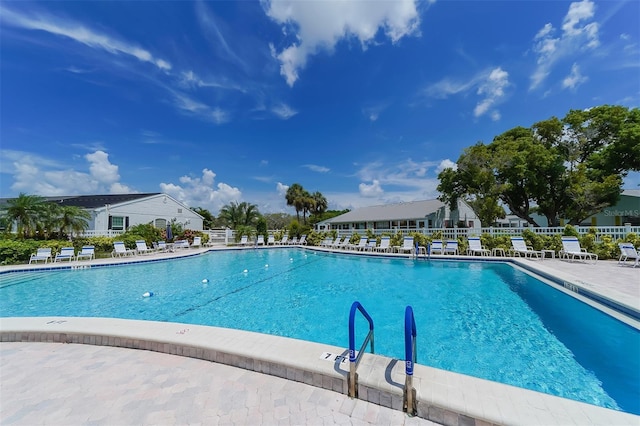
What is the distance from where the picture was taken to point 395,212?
31.5 metres

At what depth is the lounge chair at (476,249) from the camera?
1459 cm

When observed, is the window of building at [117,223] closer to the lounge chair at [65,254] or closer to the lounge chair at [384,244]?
the lounge chair at [65,254]

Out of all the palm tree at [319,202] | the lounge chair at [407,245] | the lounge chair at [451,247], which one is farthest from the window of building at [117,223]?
the lounge chair at [451,247]

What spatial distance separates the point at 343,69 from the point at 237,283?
14188mm

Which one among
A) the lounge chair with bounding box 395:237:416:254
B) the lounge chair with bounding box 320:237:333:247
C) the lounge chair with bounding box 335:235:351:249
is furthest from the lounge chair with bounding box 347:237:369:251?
the lounge chair with bounding box 395:237:416:254

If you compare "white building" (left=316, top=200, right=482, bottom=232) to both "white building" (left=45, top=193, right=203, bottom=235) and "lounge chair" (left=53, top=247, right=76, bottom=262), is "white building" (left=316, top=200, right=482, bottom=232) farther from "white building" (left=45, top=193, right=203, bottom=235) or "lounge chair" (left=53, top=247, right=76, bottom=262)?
"lounge chair" (left=53, top=247, right=76, bottom=262)

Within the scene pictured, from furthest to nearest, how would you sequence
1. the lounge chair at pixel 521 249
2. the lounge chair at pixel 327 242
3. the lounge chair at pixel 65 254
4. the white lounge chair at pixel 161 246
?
the lounge chair at pixel 327 242, the white lounge chair at pixel 161 246, the lounge chair at pixel 65 254, the lounge chair at pixel 521 249

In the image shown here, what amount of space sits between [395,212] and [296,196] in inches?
583

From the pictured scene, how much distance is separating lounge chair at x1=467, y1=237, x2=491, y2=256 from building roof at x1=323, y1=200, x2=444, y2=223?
525 inches

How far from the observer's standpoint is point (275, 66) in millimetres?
16141

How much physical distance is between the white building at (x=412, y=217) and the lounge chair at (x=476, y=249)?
1085 cm

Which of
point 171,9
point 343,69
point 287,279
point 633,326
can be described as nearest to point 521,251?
point 633,326

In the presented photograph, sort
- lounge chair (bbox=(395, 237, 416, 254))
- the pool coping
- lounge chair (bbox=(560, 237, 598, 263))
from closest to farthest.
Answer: the pool coping → lounge chair (bbox=(560, 237, 598, 263)) → lounge chair (bbox=(395, 237, 416, 254))

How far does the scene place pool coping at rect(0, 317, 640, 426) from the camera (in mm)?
2166
